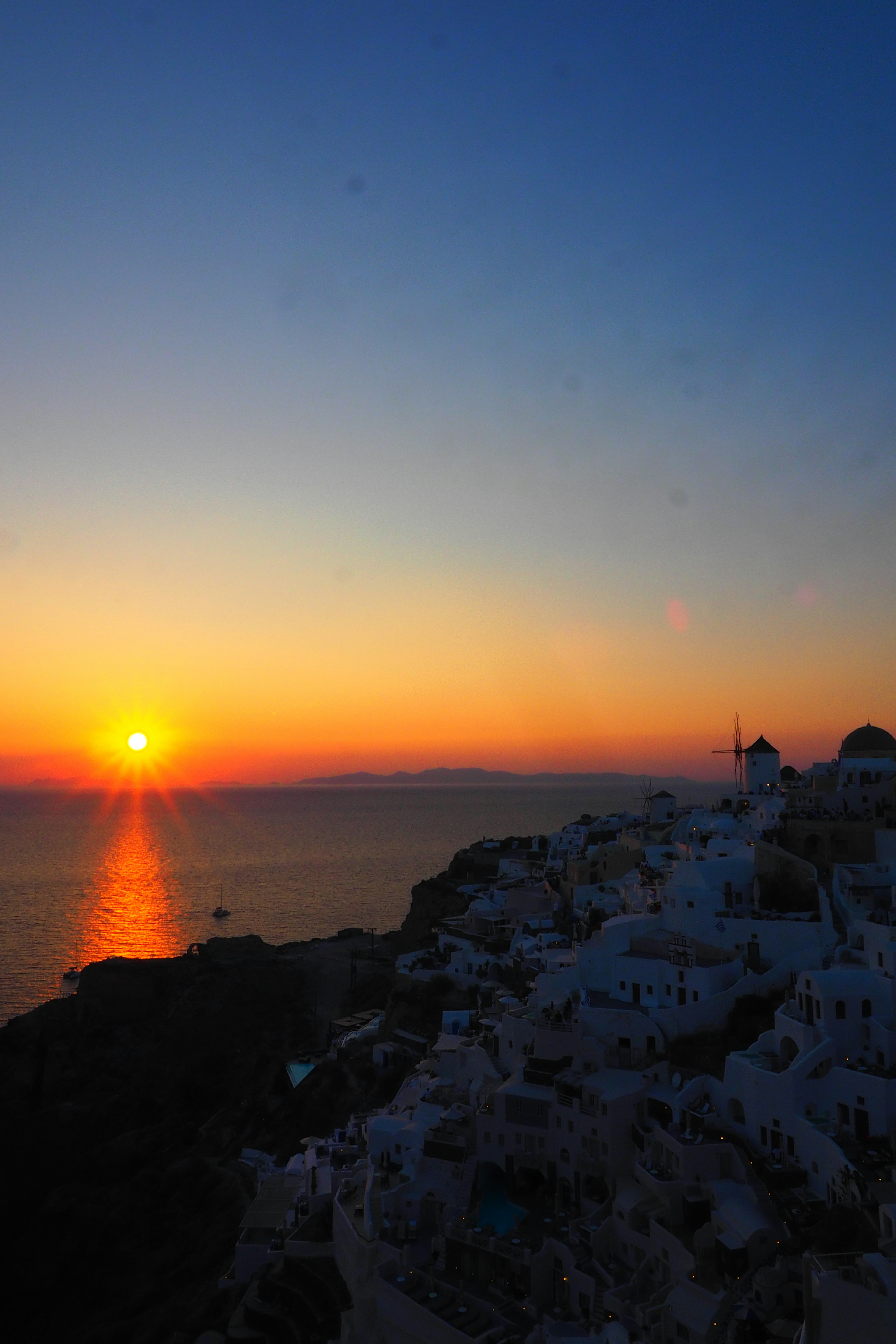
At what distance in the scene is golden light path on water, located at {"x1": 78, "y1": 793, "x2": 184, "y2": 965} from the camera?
75.8 metres

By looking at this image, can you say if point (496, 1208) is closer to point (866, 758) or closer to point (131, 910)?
point (866, 758)

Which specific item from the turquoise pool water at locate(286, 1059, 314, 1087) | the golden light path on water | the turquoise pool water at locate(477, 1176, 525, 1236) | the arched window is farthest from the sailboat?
the arched window

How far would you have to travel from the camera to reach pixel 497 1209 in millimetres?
23594

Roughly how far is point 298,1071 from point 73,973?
32.3 metres

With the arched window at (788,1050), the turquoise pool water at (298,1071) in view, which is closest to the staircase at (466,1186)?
Result: the arched window at (788,1050)

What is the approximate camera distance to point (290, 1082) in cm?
3988

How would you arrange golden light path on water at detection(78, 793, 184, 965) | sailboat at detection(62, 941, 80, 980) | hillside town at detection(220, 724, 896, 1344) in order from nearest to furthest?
hillside town at detection(220, 724, 896, 1344), sailboat at detection(62, 941, 80, 980), golden light path on water at detection(78, 793, 184, 965)

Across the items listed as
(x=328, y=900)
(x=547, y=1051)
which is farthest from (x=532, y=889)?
(x=328, y=900)

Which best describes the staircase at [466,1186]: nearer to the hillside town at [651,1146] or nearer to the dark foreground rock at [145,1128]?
the hillside town at [651,1146]

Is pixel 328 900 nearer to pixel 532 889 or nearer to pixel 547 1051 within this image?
pixel 532 889

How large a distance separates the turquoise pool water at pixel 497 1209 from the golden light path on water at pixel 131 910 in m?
48.7

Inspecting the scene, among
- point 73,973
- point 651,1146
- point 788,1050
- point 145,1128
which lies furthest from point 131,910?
point 788,1050

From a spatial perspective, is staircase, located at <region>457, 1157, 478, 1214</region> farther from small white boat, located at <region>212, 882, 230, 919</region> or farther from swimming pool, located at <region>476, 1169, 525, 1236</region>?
small white boat, located at <region>212, 882, 230, 919</region>

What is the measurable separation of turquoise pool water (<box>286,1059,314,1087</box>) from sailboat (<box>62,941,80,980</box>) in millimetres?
26101
